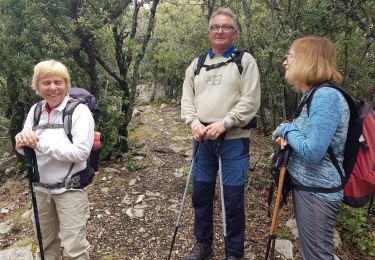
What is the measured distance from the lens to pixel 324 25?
557cm

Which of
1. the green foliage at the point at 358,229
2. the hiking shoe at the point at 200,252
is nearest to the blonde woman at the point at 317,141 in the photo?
the hiking shoe at the point at 200,252

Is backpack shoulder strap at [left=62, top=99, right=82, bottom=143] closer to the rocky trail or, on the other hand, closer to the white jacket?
the white jacket

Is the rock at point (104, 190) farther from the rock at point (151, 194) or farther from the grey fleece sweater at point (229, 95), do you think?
the grey fleece sweater at point (229, 95)

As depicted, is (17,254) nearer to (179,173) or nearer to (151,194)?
(151,194)

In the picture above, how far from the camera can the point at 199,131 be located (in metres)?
3.86

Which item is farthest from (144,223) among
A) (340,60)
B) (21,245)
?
(340,60)

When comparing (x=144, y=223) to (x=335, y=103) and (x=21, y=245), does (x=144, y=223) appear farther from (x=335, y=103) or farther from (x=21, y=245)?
(x=335, y=103)

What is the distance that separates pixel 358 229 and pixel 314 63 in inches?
158

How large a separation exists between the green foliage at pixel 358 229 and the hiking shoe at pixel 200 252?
2617mm

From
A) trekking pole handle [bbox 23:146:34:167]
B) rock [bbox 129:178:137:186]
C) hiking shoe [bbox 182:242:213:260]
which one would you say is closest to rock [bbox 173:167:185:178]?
rock [bbox 129:178:137:186]

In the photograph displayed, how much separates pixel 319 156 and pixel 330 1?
371cm

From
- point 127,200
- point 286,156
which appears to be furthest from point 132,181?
point 286,156

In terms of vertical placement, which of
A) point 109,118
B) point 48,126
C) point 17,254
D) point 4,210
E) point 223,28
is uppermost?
point 223,28

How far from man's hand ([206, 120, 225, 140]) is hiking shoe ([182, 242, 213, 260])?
1.51 meters
